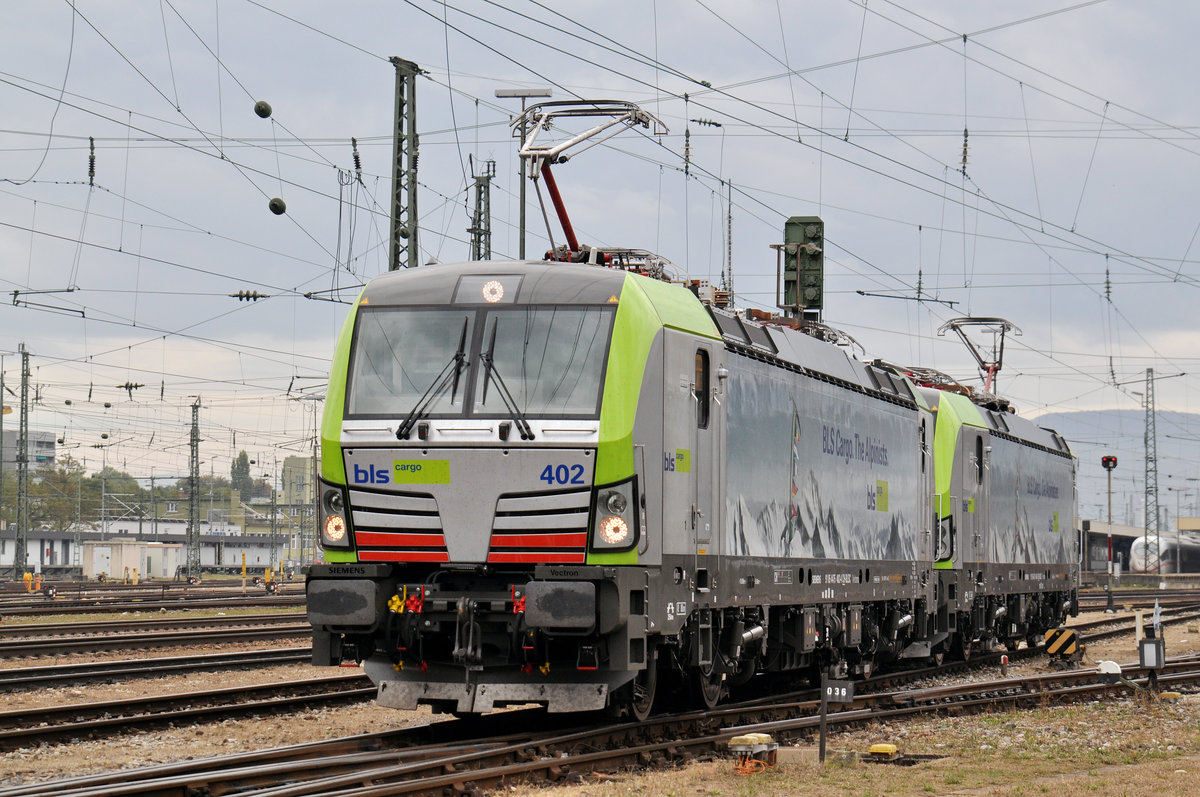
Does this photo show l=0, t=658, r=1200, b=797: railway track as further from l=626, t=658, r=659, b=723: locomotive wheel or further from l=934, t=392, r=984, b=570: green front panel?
l=934, t=392, r=984, b=570: green front panel

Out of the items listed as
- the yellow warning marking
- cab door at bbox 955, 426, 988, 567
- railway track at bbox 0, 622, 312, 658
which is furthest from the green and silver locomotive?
railway track at bbox 0, 622, 312, 658

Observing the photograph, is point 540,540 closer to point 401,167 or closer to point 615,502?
point 615,502

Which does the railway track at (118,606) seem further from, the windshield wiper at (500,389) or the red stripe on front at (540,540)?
the red stripe on front at (540,540)

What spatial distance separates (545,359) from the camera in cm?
1290

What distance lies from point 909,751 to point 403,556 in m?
5.64

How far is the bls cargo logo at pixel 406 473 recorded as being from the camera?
500 inches

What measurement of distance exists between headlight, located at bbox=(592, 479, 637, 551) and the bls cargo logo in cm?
139

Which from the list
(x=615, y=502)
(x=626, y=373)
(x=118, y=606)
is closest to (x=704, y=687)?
(x=615, y=502)

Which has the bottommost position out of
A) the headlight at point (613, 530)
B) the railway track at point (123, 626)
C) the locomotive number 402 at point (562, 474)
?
the railway track at point (123, 626)

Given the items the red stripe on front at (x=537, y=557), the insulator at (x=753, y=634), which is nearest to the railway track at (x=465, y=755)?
the insulator at (x=753, y=634)

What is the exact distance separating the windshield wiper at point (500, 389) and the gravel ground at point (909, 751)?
119 inches

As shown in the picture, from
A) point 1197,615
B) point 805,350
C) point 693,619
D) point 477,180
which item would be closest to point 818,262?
point 477,180

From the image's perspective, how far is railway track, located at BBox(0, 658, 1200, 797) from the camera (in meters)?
10.3

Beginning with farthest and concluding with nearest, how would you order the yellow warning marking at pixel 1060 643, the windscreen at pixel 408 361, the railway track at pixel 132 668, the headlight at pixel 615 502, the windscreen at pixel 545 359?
the yellow warning marking at pixel 1060 643 → the railway track at pixel 132 668 → the windscreen at pixel 408 361 → the windscreen at pixel 545 359 → the headlight at pixel 615 502
